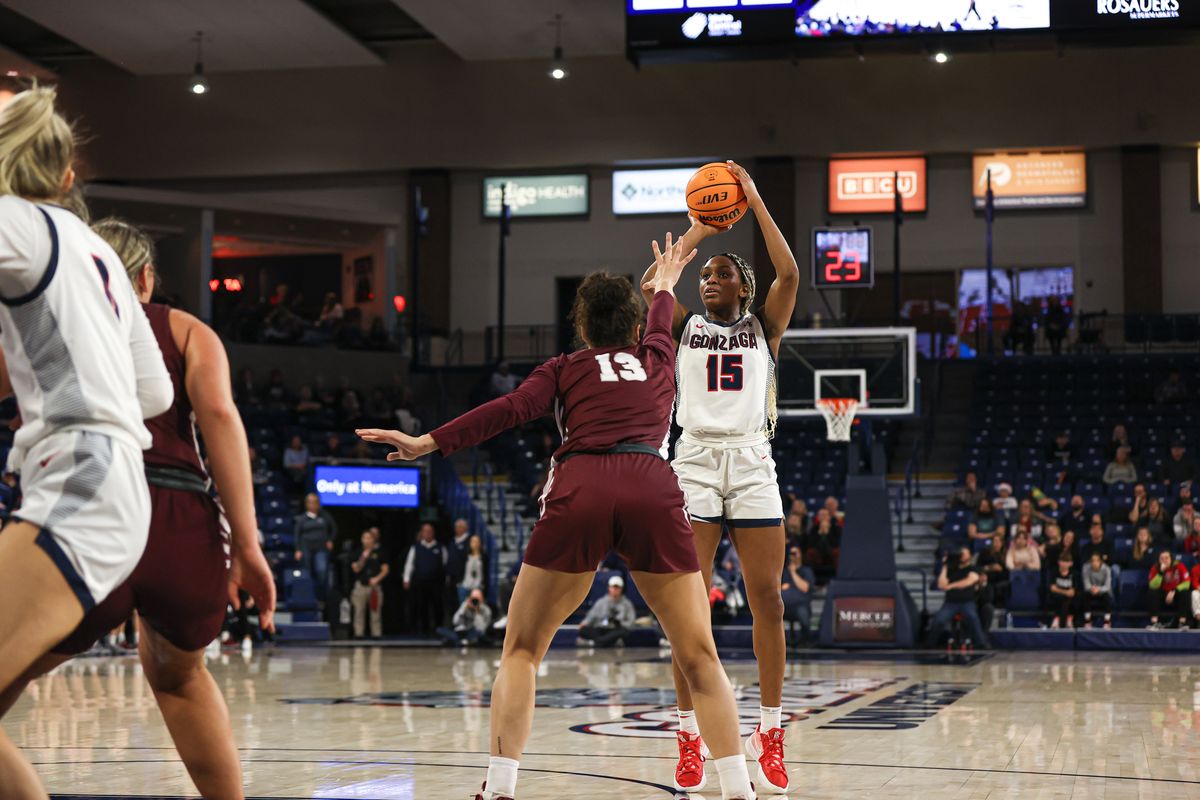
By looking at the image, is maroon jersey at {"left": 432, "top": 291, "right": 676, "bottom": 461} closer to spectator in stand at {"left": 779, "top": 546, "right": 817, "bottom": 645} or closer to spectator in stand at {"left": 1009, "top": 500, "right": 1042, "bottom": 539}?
spectator in stand at {"left": 779, "top": 546, "right": 817, "bottom": 645}

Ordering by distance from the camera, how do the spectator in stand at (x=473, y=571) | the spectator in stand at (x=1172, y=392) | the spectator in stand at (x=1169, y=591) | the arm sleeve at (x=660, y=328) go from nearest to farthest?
the arm sleeve at (x=660, y=328) < the spectator in stand at (x=1169, y=591) < the spectator in stand at (x=473, y=571) < the spectator in stand at (x=1172, y=392)

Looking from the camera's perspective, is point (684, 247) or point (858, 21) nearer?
point (684, 247)

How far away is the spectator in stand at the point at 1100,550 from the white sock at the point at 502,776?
13079 mm

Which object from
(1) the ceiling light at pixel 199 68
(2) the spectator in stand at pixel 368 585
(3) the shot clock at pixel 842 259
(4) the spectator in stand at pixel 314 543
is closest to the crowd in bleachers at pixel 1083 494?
(3) the shot clock at pixel 842 259

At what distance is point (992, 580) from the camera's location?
643 inches

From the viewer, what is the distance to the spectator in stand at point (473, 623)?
17.5 metres

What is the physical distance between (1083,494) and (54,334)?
713 inches

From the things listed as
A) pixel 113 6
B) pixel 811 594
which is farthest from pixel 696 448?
pixel 113 6

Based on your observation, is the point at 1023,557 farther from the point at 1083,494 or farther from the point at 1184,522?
the point at 1083,494

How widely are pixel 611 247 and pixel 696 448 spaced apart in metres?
23.0

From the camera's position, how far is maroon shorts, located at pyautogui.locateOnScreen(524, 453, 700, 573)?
4.41 metres

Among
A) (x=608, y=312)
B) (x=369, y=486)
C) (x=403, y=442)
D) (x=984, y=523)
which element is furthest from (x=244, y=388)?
(x=403, y=442)

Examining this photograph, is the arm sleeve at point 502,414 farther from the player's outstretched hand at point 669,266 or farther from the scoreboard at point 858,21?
the scoreboard at point 858,21

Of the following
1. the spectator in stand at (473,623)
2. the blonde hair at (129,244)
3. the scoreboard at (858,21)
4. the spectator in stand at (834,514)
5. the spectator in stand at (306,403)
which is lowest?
the spectator in stand at (473,623)
